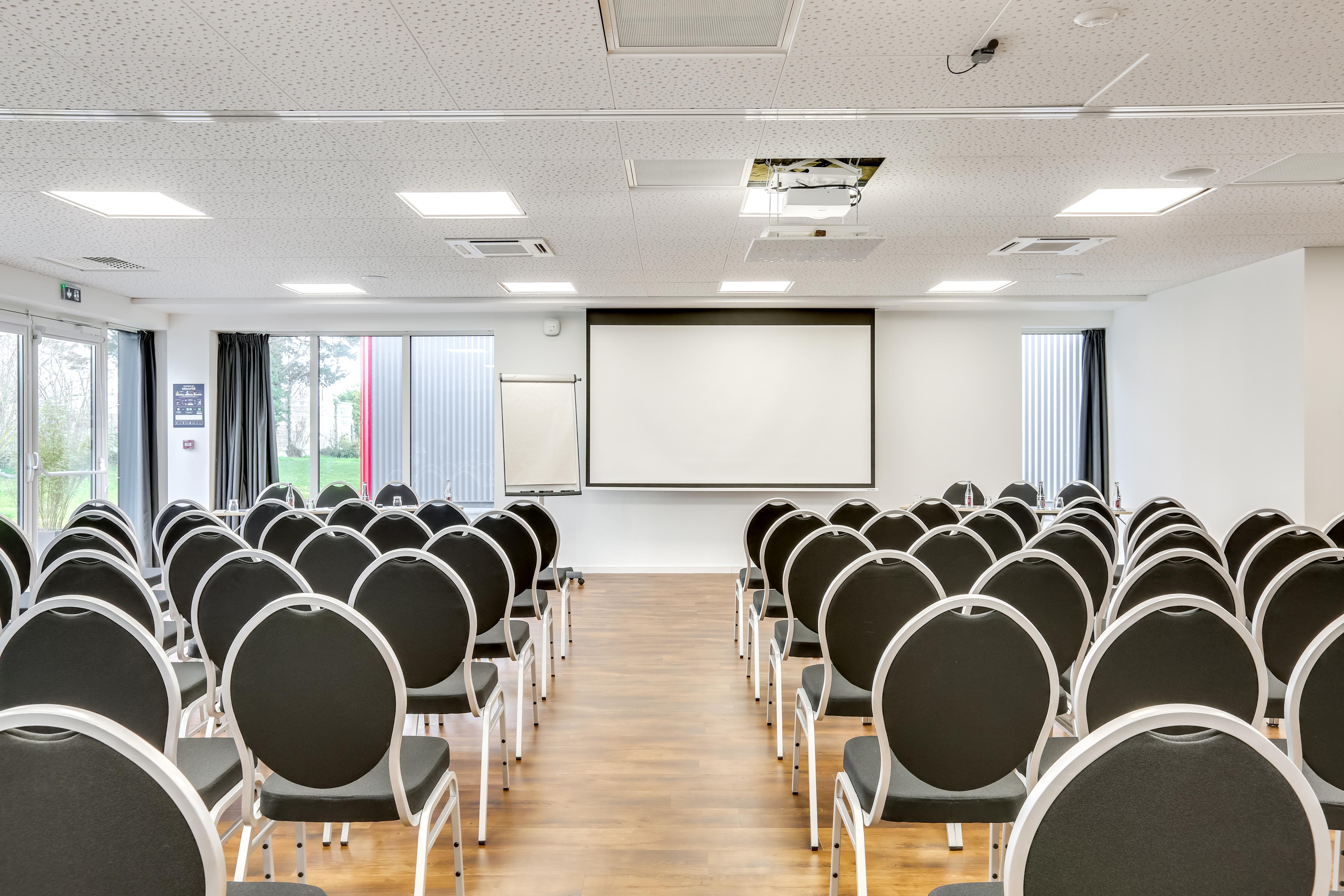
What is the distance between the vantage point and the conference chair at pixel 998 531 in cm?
442

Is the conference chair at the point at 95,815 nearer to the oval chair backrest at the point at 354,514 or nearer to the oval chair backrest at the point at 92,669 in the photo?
the oval chair backrest at the point at 92,669

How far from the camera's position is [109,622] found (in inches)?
74.9

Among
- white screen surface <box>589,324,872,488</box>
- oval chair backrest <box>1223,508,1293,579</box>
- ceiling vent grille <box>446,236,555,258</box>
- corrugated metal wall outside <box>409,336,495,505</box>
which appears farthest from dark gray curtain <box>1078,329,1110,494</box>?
corrugated metal wall outside <box>409,336,495,505</box>

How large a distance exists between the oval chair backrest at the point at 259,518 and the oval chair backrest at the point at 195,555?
1499mm

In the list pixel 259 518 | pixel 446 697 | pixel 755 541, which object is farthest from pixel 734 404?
pixel 446 697

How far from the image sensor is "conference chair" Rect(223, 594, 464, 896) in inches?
73.9

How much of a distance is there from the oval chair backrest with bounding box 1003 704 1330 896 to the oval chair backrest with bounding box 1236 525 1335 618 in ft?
9.23

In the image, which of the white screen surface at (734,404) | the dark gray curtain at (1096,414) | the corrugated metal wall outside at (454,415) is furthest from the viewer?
the corrugated metal wall outside at (454,415)

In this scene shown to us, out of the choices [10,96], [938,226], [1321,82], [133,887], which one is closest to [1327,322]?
[938,226]

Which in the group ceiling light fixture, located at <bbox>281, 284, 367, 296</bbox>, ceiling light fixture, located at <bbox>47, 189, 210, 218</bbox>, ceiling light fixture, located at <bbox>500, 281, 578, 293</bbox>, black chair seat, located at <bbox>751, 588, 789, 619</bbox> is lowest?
black chair seat, located at <bbox>751, 588, 789, 619</bbox>

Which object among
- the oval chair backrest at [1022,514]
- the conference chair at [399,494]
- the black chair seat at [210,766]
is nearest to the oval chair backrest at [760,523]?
the oval chair backrest at [1022,514]

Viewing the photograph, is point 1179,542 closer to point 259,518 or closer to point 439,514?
point 439,514

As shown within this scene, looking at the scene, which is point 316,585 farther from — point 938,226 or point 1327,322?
point 1327,322

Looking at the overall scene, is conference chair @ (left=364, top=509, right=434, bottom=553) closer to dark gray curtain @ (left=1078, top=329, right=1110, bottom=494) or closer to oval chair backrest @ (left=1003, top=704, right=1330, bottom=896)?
oval chair backrest @ (left=1003, top=704, right=1330, bottom=896)
